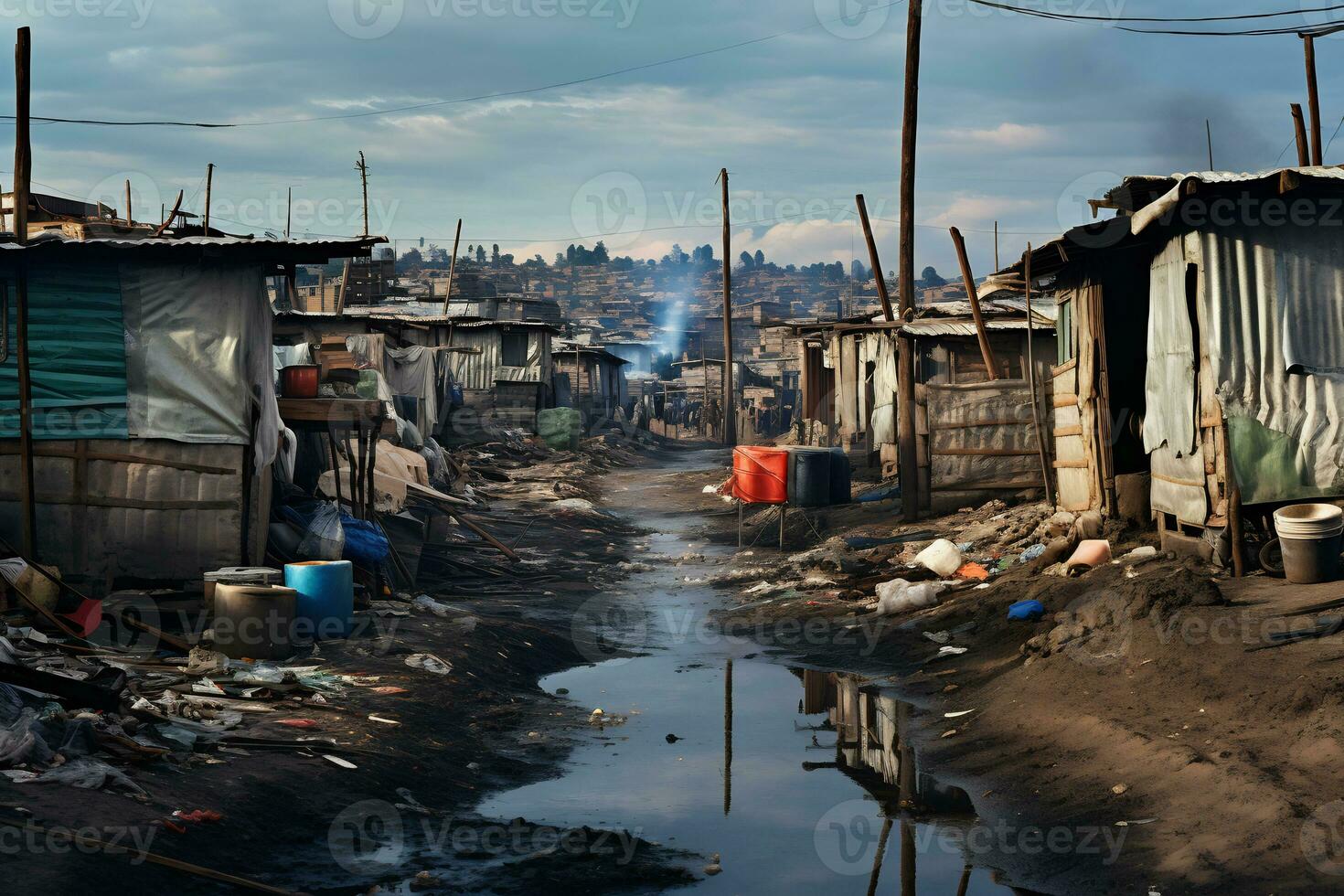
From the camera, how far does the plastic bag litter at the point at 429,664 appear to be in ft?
30.4

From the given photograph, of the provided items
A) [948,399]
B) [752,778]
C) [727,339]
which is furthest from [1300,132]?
[727,339]

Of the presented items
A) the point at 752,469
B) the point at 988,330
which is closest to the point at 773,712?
the point at 752,469

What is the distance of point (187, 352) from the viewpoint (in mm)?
10234

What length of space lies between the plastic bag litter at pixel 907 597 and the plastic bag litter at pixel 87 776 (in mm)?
7499

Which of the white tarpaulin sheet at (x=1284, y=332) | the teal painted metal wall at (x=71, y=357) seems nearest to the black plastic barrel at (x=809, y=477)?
the white tarpaulin sheet at (x=1284, y=332)

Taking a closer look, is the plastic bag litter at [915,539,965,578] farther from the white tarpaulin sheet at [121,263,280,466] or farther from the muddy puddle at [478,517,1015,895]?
the white tarpaulin sheet at [121,263,280,466]

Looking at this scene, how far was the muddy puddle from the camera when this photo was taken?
601cm

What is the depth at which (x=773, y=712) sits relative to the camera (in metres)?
9.11

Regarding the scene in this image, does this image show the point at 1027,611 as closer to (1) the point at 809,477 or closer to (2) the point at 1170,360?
(2) the point at 1170,360

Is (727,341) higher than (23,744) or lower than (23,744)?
higher

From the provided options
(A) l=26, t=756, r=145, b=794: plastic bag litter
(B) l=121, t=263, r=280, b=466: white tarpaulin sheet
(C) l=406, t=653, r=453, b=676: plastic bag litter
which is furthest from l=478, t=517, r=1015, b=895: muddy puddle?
(B) l=121, t=263, r=280, b=466: white tarpaulin sheet

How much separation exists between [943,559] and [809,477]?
604 centimetres

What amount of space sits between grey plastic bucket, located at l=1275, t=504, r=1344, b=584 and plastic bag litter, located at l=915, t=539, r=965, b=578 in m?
3.88

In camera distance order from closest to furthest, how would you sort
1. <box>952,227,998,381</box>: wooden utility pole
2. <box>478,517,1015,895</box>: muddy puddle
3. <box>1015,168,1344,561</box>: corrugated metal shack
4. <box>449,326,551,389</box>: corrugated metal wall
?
<box>478,517,1015,895</box>: muddy puddle
<box>1015,168,1344,561</box>: corrugated metal shack
<box>952,227,998,381</box>: wooden utility pole
<box>449,326,551,389</box>: corrugated metal wall
